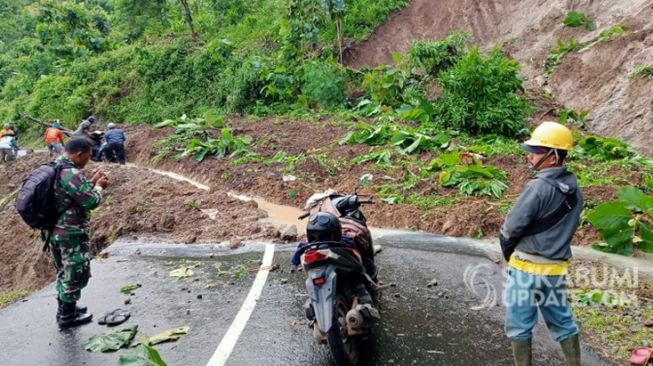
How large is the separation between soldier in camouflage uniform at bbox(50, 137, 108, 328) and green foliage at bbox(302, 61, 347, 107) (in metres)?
12.8

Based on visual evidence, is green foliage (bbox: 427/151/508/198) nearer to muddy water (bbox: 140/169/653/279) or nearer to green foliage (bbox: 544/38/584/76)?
muddy water (bbox: 140/169/653/279)

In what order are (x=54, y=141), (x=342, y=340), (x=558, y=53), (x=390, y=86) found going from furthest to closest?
(x=54, y=141), (x=558, y=53), (x=390, y=86), (x=342, y=340)

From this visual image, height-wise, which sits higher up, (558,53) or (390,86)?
(558,53)

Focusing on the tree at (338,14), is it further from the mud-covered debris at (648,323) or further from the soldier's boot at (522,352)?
the soldier's boot at (522,352)

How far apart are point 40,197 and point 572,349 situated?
4.80 metres

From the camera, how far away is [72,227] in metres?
5.16

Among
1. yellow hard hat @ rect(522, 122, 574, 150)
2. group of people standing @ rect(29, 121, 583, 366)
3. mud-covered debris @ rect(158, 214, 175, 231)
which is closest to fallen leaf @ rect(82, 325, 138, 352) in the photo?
group of people standing @ rect(29, 121, 583, 366)

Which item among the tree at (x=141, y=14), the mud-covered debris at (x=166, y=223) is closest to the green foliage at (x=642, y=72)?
the mud-covered debris at (x=166, y=223)

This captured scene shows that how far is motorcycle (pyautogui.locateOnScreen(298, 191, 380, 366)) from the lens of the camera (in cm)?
409

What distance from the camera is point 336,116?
15945 millimetres

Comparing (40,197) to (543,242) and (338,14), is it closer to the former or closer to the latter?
(543,242)

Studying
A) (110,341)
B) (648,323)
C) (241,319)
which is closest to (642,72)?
(648,323)

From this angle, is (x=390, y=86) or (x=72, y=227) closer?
(x=72, y=227)

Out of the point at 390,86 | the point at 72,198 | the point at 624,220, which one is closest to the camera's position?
the point at 72,198
